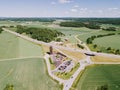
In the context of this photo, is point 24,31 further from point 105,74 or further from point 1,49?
point 105,74

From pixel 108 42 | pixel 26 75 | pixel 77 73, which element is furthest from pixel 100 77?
pixel 108 42

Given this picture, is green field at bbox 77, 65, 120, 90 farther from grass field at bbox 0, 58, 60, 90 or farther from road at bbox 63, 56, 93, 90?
grass field at bbox 0, 58, 60, 90

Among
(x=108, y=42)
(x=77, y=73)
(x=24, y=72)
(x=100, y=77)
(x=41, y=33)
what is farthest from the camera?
(x=41, y=33)

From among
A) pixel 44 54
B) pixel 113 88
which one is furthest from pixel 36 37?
pixel 113 88

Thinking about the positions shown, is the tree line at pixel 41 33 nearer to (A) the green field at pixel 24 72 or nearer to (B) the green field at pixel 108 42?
(B) the green field at pixel 108 42

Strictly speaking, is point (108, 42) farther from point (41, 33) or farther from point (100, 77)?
point (100, 77)

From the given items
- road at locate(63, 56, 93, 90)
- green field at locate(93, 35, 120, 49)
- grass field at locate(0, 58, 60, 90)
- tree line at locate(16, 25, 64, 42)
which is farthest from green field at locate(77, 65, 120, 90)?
tree line at locate(16, 25, 64, 42)

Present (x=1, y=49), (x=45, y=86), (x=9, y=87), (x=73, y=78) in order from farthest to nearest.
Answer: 1. (x=1, y=49)
2. (x=73, y=78)
3. (x=45, y=86)
4. (x=9, y=87)
